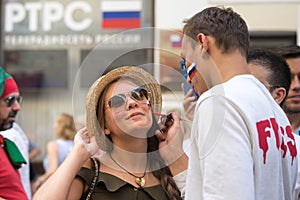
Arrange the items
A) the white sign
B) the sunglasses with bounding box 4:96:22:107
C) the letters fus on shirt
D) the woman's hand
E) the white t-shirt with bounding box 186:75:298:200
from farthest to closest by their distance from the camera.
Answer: the white sign, the sunglasses with bounding box 4:96:22:107, the woman's hand, the letters fus on shirt, the white t-shirt with bounding box 186:75:298:200

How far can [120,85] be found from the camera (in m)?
3.37

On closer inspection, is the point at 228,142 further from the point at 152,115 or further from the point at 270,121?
the point at 152,115

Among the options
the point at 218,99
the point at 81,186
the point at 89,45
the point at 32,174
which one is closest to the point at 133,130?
the point at 81,186

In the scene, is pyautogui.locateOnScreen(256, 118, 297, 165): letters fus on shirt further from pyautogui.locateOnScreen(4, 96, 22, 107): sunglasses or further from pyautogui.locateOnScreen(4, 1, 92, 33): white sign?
pyautogui.locateOnScreen(4, 1, 92, 33): white sign

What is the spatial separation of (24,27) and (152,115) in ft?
21.7

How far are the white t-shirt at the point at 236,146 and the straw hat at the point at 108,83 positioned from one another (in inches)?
23.2

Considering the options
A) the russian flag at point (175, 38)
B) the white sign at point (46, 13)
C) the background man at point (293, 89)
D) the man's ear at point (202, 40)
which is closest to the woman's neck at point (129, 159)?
the russian flag at point (175, 38)

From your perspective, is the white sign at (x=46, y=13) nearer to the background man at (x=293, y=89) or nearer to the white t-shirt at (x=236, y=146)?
the background man at (x=293, y=89)

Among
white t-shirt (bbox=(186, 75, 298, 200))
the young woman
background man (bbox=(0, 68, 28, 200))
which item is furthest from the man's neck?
background man (bbox=(0, 68, 28, 200))

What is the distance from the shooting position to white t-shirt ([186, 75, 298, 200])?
264cm

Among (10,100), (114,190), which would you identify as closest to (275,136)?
(114,190)

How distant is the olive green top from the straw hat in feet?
0.53

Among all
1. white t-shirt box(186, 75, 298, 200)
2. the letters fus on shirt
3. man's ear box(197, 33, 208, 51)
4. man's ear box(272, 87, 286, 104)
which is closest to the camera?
white t-shirt box(186, 75, 298, 200)

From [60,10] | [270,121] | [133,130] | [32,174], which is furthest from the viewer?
[60,10]
